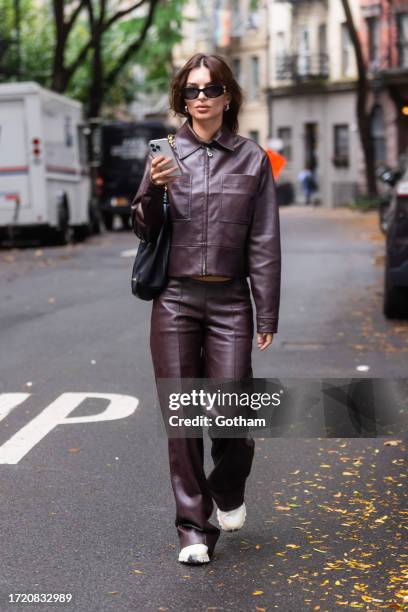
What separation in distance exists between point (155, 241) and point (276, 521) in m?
1.39

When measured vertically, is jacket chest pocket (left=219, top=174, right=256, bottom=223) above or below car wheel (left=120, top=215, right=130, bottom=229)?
above

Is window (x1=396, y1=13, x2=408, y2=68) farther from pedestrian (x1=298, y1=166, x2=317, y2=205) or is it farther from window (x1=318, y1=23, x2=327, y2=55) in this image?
window (x1=318, y1=23, x2=327, y2=55)

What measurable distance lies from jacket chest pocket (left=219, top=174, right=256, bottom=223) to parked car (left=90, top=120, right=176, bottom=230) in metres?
31.0

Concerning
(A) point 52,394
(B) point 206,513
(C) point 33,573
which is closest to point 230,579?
(B) point 206,513

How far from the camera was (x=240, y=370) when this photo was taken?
4.91 metres

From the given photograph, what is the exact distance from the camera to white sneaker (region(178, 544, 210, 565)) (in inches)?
190

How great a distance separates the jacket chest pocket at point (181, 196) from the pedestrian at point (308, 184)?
1961 inches

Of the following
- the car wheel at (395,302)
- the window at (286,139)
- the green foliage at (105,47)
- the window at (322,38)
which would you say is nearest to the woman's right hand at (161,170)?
the car wheel at (395,302)

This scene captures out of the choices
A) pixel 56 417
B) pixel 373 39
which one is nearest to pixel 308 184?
pixel 373 39

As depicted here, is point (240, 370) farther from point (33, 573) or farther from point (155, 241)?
point (33, 573)

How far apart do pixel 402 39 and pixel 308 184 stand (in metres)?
7.10

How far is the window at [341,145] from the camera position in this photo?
57750mm

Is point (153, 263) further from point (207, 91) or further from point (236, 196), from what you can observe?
point (207, 91)

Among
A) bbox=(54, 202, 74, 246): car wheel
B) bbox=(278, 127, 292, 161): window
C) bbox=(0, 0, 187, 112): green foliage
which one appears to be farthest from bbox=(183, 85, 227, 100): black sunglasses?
bbox=(278, 127, 292, 161): window
